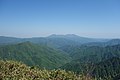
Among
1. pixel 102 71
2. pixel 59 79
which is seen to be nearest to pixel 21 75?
pixel 59 79

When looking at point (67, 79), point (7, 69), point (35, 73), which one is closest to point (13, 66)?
point (7, 69)

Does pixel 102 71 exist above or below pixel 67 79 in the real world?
below

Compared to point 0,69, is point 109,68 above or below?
below

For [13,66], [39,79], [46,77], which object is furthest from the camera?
[13,66]

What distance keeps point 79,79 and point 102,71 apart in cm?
18259

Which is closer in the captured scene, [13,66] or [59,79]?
[59,79]

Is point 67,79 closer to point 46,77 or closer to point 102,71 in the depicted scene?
point 46,77

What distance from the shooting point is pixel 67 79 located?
10.7 metres

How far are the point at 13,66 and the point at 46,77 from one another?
2.17 m

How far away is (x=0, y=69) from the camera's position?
1097 centimetres

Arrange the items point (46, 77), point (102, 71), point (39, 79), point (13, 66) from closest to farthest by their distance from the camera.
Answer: point (39, 79) → point (46, 77) → point (13, 66) → point (102, 71)

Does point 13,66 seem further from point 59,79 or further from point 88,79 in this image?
point 88,79

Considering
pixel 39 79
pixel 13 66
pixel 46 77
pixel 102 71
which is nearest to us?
pixel 39 79

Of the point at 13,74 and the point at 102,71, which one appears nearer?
the point at 13,74
